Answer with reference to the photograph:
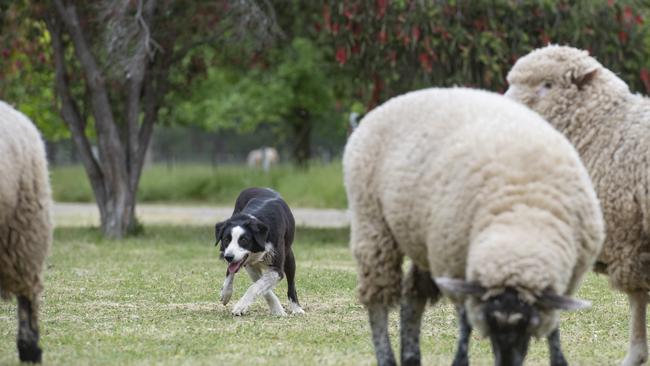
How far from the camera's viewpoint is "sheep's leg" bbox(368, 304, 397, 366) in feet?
20.9

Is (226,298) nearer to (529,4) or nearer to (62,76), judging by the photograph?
(529,4)

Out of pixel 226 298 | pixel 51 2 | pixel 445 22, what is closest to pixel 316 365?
pixel 226 298

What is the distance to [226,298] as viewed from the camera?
32.4 ft

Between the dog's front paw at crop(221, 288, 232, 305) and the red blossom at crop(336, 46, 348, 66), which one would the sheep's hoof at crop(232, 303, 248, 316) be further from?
the red blossom at crop(336, 46, 348, 66)

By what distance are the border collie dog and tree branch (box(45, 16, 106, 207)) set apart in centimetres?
944

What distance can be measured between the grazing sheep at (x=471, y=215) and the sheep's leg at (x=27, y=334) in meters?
1.99

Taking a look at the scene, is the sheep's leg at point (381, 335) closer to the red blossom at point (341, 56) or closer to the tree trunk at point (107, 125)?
the red blossom at point (341, 56)

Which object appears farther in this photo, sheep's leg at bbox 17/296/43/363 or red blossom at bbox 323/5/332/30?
red blossom at bbox 323/5/332/30

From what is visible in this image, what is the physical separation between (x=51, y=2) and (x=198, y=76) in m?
3.43

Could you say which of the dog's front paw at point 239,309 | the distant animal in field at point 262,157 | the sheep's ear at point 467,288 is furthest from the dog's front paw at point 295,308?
the distant animal in field at point 262,157

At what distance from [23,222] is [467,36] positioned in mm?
11516

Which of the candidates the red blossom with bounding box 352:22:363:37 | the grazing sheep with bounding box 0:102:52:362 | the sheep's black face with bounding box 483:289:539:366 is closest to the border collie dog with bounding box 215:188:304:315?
the grazing sheep with bounding box 0:102:52:362

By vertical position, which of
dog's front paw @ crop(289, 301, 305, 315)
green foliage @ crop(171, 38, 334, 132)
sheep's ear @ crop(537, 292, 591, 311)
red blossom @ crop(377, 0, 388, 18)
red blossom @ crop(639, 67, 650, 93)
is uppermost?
sheep's ear @ crop(537, 292, 591, 311)

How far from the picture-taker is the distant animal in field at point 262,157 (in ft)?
148
